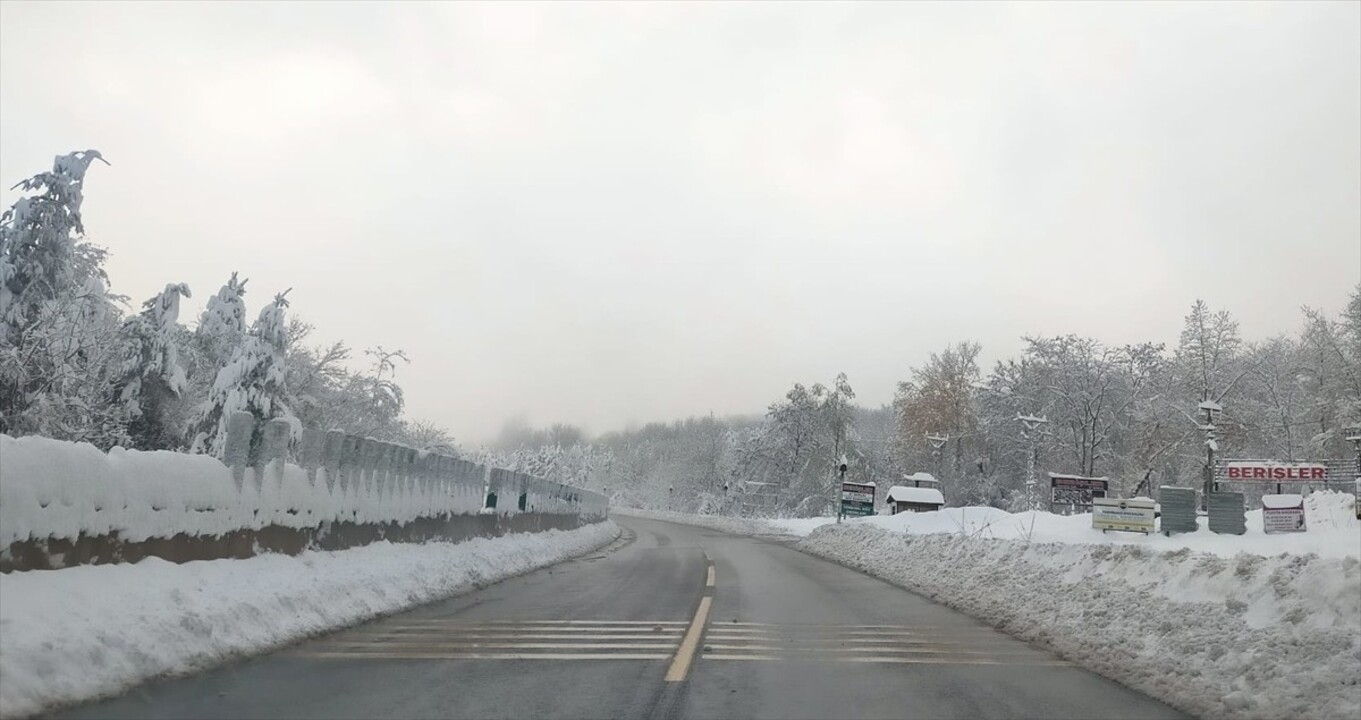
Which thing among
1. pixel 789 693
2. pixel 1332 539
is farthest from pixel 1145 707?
pixel 1332 539

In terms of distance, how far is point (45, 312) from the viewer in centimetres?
2175

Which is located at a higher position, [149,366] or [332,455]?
[149,366]

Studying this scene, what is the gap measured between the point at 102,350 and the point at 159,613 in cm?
2436

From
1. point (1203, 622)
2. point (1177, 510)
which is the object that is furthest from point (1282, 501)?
point (1203, 622)

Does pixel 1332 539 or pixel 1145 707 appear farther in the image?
pixel 1332 539

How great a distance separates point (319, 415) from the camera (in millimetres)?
40281

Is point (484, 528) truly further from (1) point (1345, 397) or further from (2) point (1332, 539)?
(1) point (1345, 397)

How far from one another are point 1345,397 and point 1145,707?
157ft

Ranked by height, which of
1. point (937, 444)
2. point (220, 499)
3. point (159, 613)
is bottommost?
point (159, 613)

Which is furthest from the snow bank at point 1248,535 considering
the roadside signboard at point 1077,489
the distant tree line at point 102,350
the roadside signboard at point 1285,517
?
the distant tree line at point 102,350

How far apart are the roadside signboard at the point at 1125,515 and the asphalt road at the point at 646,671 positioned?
4.62 meters

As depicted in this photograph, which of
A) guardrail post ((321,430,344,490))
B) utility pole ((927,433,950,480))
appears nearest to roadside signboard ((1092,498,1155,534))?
guardrail post ((321,430,344,490))

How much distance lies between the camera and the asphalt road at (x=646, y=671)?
582cm

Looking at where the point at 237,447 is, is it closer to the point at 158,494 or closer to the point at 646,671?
the point at 158,494
